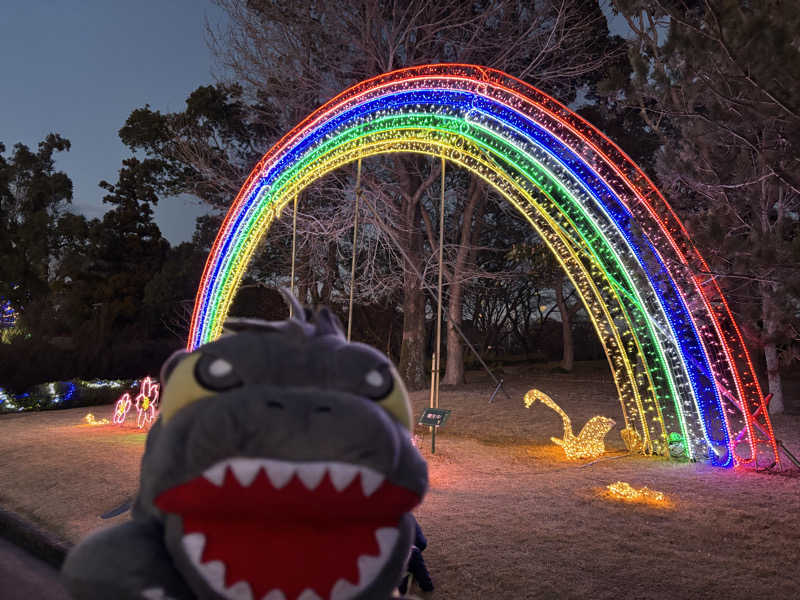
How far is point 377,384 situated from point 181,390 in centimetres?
59

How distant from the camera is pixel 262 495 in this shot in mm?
1708

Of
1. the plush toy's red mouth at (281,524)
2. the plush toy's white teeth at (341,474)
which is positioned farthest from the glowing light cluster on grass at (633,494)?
the plush toy's white teeth at (341,474)

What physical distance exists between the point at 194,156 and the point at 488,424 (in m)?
12.7

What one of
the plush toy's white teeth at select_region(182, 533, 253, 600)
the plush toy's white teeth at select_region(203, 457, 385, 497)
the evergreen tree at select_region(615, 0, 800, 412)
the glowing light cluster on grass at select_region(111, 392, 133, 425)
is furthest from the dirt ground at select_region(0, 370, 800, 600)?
the plush toy's white teeth at select_region(203, 457, 385, 497)

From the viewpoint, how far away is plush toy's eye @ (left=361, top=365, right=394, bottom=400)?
1990mm

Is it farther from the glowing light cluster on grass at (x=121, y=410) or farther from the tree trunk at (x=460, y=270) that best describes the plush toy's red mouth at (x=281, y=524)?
the tree trunk at (x=460, y=270)

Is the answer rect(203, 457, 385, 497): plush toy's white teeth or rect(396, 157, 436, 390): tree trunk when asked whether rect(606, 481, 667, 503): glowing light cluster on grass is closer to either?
rect(203, 457, 385, 497): plush toy's white teeth

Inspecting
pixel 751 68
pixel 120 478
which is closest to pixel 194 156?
pixel 120 478

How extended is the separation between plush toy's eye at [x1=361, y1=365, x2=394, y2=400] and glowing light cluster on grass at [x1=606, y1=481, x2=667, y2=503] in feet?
18.5

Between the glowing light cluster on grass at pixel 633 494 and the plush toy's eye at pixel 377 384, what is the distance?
5629mm

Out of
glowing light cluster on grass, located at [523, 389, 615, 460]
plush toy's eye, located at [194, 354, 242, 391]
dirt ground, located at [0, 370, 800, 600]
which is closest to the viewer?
plush toy's eye, located at [194, 354, 242, 391]

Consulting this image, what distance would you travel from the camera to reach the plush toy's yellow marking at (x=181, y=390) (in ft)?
6.16

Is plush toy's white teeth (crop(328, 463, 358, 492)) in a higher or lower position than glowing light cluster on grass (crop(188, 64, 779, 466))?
lower

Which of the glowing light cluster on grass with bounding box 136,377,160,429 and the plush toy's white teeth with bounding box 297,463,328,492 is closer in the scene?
the plush toy's white teeth with bounding box 297,463,328,492
